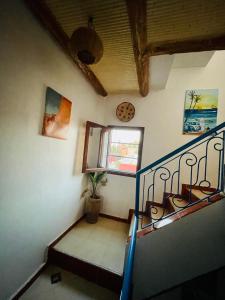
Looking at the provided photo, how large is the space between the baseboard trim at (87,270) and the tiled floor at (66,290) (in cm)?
6

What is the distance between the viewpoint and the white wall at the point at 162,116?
3.00 meters

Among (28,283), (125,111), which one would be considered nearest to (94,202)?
(28,283)

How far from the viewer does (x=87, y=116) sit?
2984 mm

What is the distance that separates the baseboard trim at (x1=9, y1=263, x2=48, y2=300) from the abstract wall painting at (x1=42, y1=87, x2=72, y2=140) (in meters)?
1.80

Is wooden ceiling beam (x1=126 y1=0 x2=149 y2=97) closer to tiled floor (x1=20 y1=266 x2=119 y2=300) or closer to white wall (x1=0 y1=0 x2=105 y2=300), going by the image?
white wall (x1=0 y1=0 x2=105 y2=300)

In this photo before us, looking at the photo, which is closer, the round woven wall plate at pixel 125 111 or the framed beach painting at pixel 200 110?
the framed beach painting at pixel 200 110

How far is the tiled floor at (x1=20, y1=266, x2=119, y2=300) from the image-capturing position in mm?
1788

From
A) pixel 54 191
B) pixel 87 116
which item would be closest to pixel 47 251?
pixel 54 191

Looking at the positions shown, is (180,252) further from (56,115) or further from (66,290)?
(56,115)

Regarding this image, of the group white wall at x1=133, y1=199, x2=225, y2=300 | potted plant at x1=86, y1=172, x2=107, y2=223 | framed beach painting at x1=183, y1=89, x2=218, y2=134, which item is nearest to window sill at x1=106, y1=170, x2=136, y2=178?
potted plant at x1=86, y1=172, x2=107, y2=223

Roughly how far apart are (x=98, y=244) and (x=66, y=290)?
0.72 m

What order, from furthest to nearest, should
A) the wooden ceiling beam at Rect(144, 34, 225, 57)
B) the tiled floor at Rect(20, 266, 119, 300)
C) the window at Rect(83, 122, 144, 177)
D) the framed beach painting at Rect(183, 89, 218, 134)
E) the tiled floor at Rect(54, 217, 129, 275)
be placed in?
1. the window at Rect(83, 122, 144, 177)
2. the framed beach painting at Rect(183, 89, 218, 134)
3. the tiled floor at Rect(54, 217, 129, 275)
4. the tiled floor at Rect(20, 266, 119, 300)
5. the wooden ceiling beam at Rect(144, 34, 225, 57)

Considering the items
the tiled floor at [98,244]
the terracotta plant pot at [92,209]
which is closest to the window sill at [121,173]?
the terracotta plant pot at [92,209]

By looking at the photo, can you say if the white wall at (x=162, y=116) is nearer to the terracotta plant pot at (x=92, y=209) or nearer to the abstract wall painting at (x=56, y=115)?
the terracotta plant pot at (x=92, y=209)
